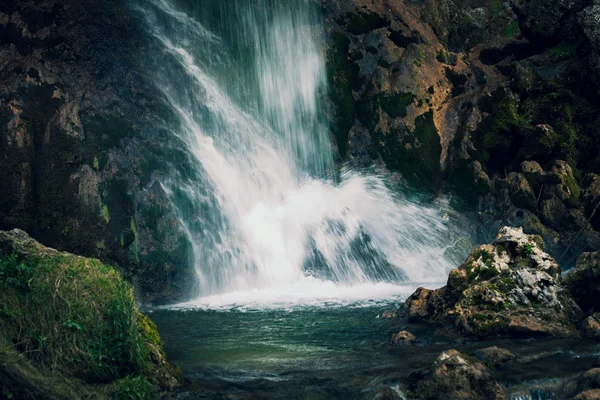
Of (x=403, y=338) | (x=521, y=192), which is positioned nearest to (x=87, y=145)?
(x=403, y=338)

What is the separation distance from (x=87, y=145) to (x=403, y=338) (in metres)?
12.5

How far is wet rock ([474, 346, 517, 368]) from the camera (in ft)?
29.6

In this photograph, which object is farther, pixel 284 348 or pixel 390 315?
pixel 390 315

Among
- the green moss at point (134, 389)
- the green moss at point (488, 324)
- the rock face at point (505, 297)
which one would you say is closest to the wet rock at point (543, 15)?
the rock face at point (505, 297)

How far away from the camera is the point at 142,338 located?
→ 8508 mm

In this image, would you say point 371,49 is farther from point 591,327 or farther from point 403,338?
point 591,327

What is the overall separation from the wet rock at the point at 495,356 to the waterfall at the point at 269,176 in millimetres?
8246

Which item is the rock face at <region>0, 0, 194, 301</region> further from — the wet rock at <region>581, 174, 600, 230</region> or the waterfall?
the wet rock at <region>581, 174, 600, 230</region>

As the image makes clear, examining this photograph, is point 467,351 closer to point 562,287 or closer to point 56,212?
point 562,287

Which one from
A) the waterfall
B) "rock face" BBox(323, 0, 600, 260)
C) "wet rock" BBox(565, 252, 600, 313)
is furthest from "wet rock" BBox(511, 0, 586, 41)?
"wet rock" BBox(565, 252, 600, 313)

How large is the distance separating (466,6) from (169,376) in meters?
25.2

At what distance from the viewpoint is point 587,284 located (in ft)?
39.3

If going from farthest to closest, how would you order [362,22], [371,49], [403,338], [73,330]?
[362,22], [371,49], [403,338], [73,330]

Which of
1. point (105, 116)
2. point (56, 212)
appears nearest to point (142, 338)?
point (56, 212)
